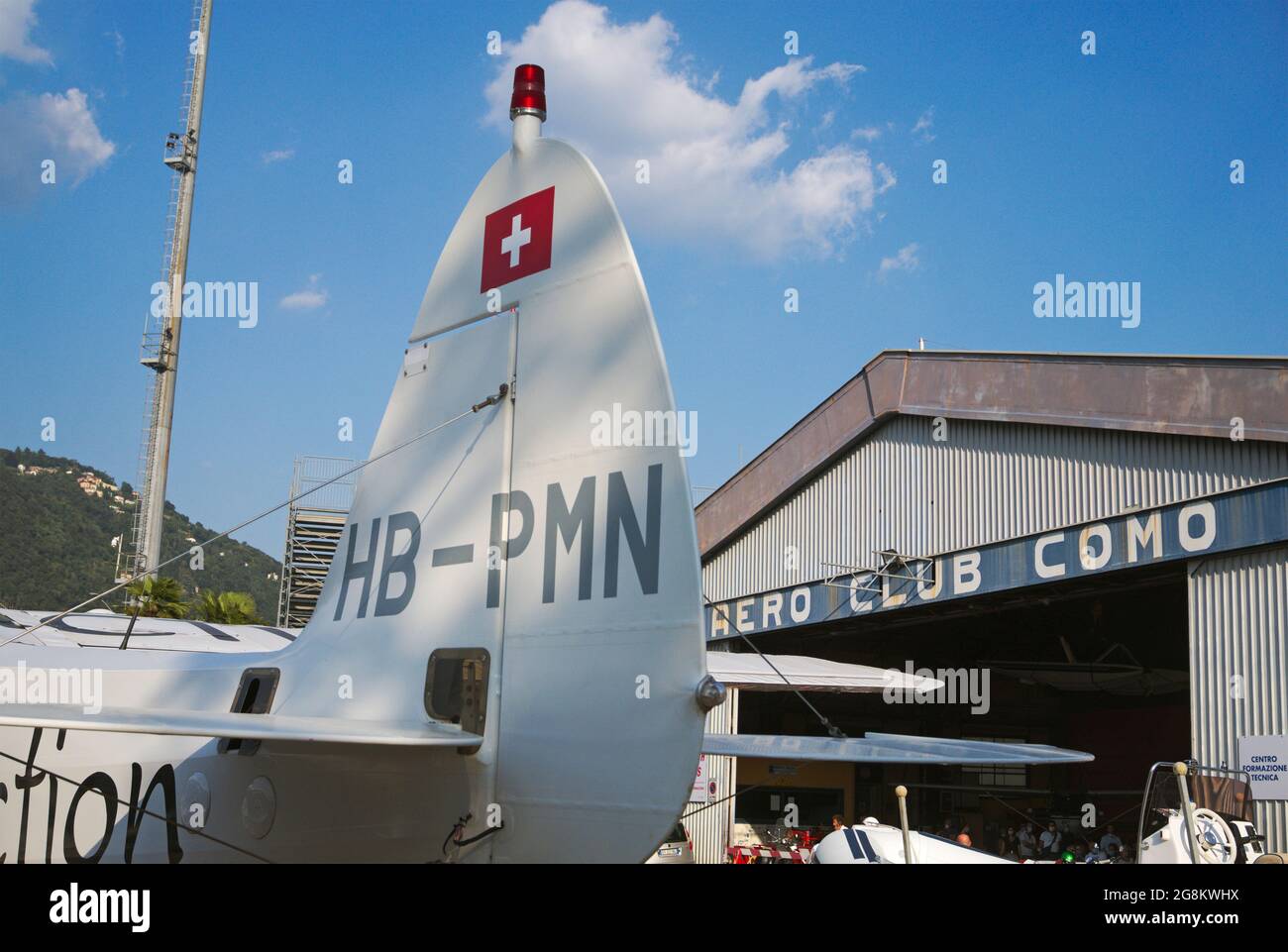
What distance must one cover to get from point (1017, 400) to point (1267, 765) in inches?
243

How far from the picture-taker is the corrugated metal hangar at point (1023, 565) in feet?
42.2

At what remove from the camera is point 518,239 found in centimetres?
558

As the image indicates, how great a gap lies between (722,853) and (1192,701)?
1044cm

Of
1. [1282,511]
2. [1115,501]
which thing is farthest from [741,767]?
[1282,511]

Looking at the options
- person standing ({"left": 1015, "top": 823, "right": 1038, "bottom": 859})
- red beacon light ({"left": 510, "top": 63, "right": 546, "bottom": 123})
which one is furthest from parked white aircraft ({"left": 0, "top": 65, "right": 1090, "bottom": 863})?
person standing ({"left": 1015, "top": 823, "right": 1038, "bottom": 859})

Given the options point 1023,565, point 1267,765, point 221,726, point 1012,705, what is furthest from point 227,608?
point 221,726

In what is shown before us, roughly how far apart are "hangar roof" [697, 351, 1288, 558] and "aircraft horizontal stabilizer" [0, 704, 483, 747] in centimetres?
1149

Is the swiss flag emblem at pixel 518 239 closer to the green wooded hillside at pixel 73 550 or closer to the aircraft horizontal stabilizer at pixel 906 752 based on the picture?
the aircraft horizontal stabilizer at pixel 906 752

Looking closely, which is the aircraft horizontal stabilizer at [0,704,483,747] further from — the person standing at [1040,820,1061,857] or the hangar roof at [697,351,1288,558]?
the person standing at [1040,820,1061,857]

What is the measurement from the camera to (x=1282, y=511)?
12.2 m

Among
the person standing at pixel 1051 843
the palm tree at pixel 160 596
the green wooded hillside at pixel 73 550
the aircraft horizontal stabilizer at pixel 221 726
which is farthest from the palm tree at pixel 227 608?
the aircraft horizontal stabilizer at pixel 221 726

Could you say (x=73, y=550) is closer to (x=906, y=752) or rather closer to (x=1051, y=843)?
(x=1051, y=843)
